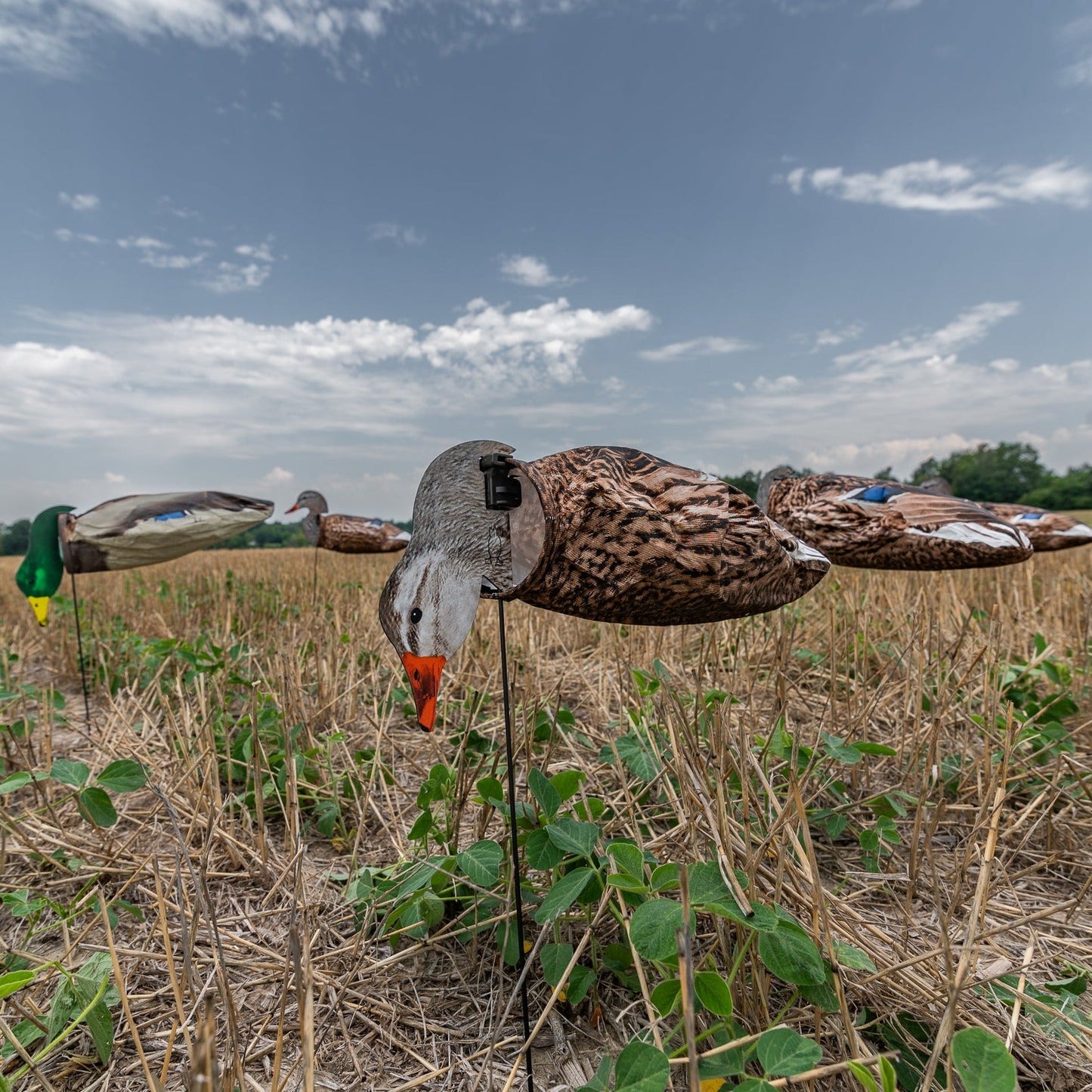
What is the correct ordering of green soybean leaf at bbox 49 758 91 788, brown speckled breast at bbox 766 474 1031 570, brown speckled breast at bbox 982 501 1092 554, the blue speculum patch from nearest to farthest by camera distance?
green soybean leaf at bbox 49 758 91 788
brown speckled breast at bbox 766 474 1031 570
the blue speculum patch
brown speckled breast at bbox 982 501 1092 554

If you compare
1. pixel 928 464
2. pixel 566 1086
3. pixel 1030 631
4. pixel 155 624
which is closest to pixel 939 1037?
pixel 566 1086

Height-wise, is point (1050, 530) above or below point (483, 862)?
above

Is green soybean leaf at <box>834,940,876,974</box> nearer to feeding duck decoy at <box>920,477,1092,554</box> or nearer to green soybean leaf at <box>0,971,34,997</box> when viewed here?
green soybean leaf at <box>0,971,34,997</box>

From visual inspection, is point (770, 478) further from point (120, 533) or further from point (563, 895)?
point (120, 533)

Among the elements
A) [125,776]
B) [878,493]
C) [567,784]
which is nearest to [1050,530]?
[878,493]

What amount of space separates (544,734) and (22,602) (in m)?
8.16

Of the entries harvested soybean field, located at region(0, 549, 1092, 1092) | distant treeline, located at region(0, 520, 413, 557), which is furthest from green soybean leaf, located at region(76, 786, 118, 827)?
distant treeline, located at region(0, 520, 413, 557)

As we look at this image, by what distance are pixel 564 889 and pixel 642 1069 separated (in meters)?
0.35

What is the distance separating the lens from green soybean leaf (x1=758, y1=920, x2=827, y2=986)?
1235 mm

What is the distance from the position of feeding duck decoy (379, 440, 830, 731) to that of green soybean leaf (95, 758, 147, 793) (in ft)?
3.73

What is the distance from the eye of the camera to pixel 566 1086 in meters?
1.45

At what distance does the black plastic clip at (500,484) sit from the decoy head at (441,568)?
0.05 m

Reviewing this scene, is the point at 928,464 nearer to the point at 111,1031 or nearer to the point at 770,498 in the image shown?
the point at 770,498

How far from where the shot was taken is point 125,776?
2096mm
